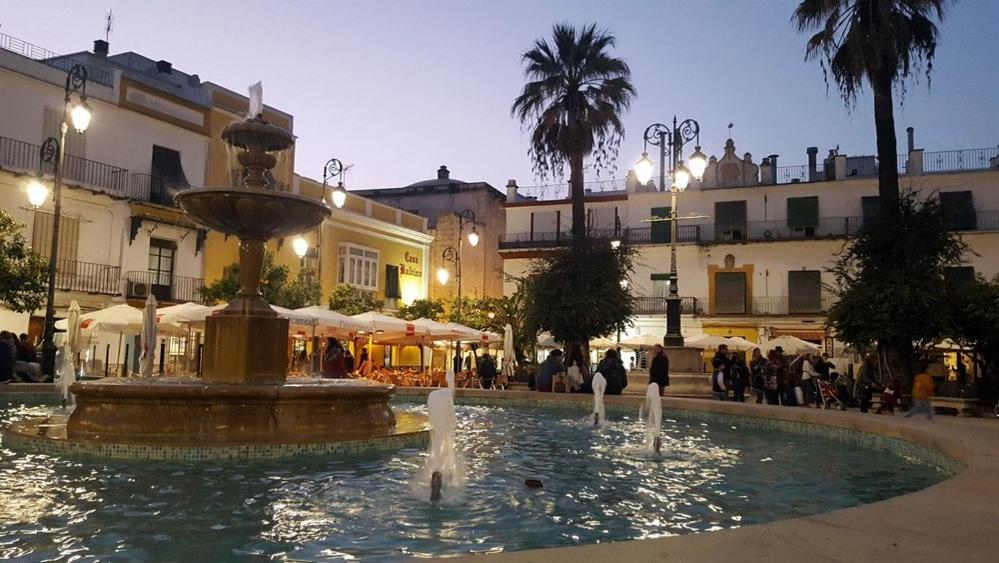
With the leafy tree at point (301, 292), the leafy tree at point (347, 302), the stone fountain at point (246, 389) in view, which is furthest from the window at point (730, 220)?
the stone fountain at point (246, 389)

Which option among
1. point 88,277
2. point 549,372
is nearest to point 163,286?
point 88,277

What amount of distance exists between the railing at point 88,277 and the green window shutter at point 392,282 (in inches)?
614

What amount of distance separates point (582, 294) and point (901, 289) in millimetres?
7762

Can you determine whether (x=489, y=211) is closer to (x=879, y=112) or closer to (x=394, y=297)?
(x=394, y=297)

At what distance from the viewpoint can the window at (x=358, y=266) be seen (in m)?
37.7

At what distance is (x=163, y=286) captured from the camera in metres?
28.8

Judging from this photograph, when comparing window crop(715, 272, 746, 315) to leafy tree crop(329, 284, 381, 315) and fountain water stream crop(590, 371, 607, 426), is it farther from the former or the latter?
fountain water stream crop(590, 371, 607, 426)

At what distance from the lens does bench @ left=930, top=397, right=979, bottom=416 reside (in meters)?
14.7

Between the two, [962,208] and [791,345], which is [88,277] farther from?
[962,208]

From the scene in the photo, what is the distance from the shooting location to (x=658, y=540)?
3.45 m

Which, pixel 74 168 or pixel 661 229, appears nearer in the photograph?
pixel 74 168

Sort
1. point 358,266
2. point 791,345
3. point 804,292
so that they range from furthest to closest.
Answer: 1. point 358,266
2. point 804,292
3. point 791,345

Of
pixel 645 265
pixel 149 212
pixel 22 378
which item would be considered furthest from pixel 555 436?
pixel 645 265

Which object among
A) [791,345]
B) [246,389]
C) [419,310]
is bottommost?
[246,389]
